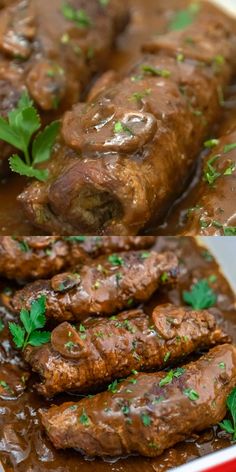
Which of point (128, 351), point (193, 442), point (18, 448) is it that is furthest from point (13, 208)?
point (193, 442)

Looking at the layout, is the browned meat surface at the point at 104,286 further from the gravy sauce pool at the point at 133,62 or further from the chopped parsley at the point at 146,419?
the chopped parsley at the point at 146,419

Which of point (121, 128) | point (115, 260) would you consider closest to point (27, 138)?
point (121, 128)

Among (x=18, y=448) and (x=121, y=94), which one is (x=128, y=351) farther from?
(x=121, y=94)

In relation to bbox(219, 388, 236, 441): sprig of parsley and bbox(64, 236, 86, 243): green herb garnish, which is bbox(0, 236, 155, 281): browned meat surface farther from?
bbox(219, 388, 236, 441): sprig of parsley

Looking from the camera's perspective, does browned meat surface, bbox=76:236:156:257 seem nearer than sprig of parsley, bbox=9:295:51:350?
No

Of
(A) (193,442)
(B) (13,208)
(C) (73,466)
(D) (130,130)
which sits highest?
(D) (130,130)

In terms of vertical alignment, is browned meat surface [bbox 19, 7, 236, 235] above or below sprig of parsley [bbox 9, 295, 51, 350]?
above

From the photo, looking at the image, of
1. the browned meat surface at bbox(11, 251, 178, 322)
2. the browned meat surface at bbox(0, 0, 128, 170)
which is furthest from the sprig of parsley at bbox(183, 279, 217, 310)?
the browned meat surface at bbox(0, 0, 128, 170)
